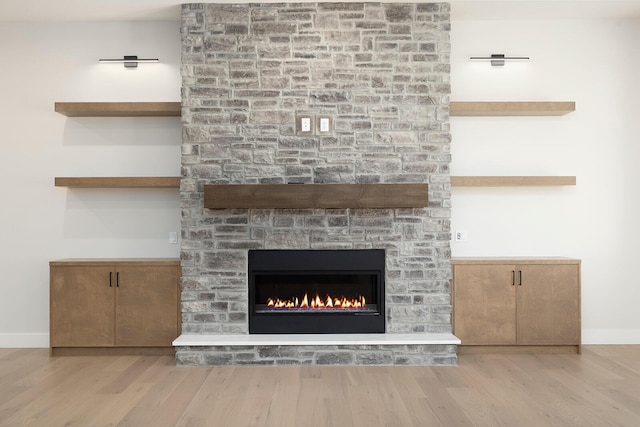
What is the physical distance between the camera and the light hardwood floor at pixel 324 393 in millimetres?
3418

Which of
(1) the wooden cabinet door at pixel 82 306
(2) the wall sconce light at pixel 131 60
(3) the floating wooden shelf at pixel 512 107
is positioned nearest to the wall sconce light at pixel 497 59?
(3) the floating wooden shelf at pixel 512 107

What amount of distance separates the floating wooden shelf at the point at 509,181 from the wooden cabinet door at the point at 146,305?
8.22ft

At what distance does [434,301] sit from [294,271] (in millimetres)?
1148

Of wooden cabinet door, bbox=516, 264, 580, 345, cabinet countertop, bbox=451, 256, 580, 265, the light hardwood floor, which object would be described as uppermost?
cabinet countertop, bbox=451, 256, 580, 265

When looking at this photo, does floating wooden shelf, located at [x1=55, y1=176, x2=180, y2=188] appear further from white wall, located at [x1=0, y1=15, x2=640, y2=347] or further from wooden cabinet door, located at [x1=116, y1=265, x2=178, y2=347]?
wooden cabinet door, located at [x1=116, y1=265, x2=178, y2=347]

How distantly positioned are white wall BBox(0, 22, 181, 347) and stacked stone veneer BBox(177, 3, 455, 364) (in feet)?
2.02

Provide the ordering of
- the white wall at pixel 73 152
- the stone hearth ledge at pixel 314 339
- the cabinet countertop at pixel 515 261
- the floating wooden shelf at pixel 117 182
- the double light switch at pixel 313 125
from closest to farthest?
the stone hearth ledge at pixel 314 339 < the double light switch at pixel 313 125 < the cabinet countertop at pixel 515 261 < the floating wooden shelf at pixel 117 182 < the white wall at pixel 73 152

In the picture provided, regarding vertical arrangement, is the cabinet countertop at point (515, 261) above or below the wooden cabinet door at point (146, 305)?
above

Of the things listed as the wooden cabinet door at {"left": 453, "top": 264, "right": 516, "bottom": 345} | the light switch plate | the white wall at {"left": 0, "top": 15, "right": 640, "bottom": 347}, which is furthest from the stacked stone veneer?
the white wall at {"left": 0, "top": 15, "right": 640, "bottom": 347}

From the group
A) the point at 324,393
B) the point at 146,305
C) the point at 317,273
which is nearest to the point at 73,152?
the point at 146,305

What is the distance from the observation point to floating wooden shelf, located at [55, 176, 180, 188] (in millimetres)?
5039

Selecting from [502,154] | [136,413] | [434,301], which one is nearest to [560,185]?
[502,154]

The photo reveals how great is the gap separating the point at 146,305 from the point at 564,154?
3.84m

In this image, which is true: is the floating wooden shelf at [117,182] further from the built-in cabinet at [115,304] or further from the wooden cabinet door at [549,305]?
the wooden cabinet door at [549,305]
